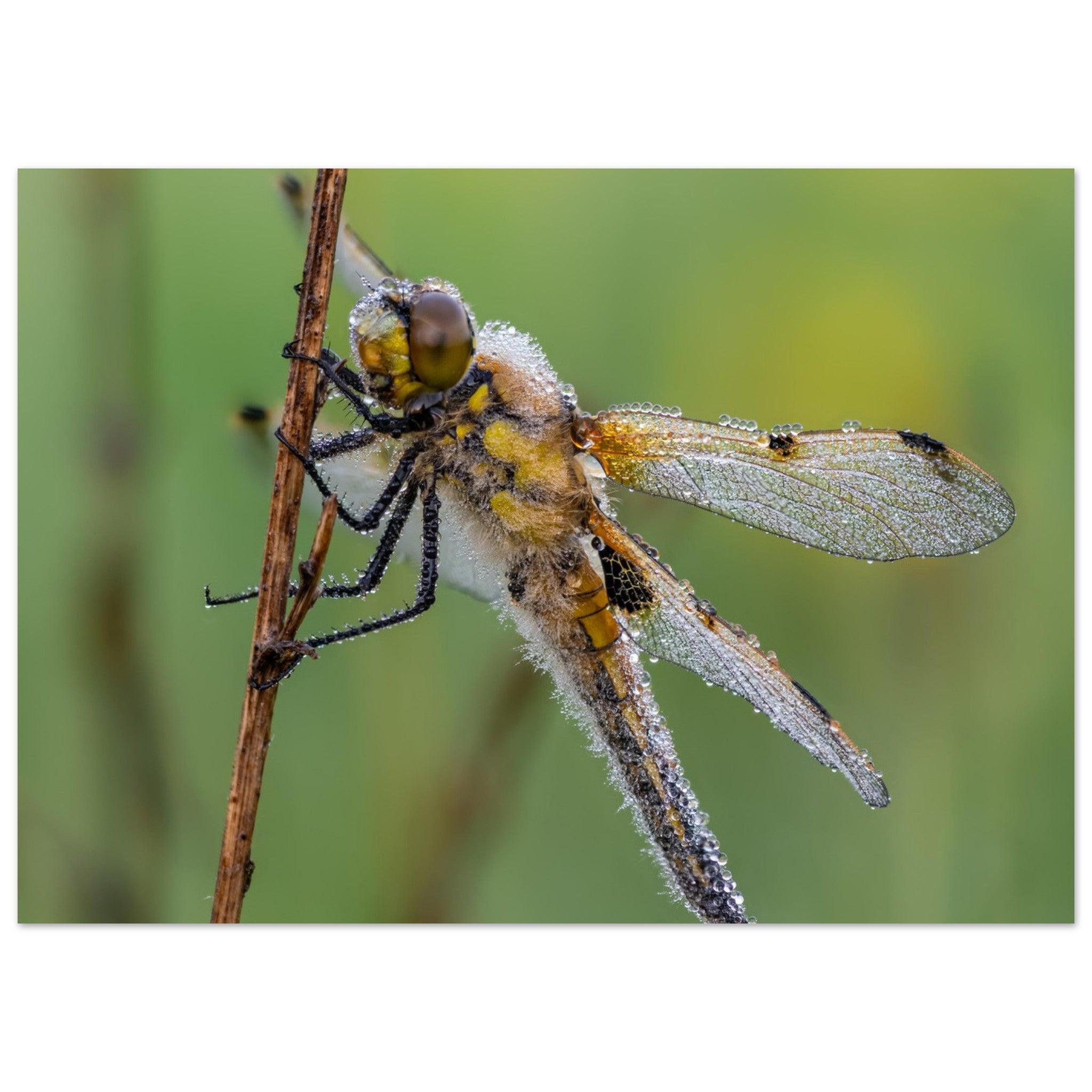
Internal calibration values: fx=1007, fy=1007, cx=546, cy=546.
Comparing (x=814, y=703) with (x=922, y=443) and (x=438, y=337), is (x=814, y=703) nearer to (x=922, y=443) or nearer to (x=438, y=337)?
(x=922, y=443)

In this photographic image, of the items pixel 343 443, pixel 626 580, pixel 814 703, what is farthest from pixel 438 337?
pixel 814 703

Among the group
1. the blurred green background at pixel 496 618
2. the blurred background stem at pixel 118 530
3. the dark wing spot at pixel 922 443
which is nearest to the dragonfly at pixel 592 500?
the dark wing spot at pixel 922 443

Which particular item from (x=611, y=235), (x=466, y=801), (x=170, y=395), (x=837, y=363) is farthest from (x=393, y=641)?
(x=837, y=363)

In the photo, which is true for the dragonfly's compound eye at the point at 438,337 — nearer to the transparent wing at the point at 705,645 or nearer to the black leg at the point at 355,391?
the black leg at the point at 355,391

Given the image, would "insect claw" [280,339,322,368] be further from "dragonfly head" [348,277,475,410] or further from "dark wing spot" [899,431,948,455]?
"dark wing spot" [899,431,948,455]

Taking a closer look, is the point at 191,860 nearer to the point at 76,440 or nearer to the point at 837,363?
the point at 76,440

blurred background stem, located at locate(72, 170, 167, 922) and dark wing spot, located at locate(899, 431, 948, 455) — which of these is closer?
dark wing spot, located at locate(899, 431, 948, 455)

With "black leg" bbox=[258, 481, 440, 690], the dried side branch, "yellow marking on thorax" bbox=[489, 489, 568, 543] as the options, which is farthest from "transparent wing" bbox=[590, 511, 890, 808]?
the dried side branch
